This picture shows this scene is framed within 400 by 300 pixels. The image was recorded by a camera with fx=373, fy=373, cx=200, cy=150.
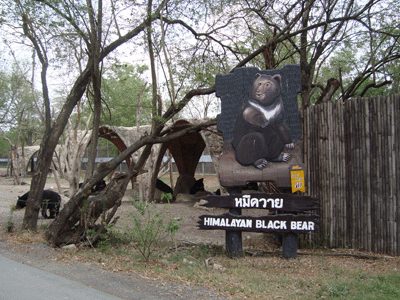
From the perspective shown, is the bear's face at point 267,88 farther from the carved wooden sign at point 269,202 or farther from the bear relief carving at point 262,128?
the carved wooden sign at point 269,202

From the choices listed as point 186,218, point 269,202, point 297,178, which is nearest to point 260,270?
point 269,202

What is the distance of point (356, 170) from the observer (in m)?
7.30

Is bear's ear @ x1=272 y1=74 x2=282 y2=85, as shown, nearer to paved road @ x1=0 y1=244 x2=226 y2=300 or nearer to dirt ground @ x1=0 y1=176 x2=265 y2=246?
dirt ground @ x1=0 y1=176 x2=265 y2=246

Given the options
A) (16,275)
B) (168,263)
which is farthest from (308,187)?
(16,275)

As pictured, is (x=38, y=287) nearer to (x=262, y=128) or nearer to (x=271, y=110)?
(x=262, y=128)

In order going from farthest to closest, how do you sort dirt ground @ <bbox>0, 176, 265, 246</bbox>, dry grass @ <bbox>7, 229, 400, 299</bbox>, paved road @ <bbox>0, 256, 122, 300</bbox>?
dirt ground @ <bbox>0, 176, 265, 246</bbox> → dry grass @ <bbox>7, 229, 400, 299</bbox> → paved road @ <bbox>0, 256, 122, 300</bbox>

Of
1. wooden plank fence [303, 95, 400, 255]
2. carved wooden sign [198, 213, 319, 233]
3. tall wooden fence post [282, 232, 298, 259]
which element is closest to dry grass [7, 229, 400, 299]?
tall wooden fence post [282, 232, 298, 259]

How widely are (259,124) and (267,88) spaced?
73 centimetres

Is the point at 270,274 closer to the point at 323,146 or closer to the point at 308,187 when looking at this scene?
the point at 308,187

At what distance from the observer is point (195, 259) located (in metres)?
7.17

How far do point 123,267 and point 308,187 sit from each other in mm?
4027

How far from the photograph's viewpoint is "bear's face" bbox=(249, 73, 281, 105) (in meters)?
7.38

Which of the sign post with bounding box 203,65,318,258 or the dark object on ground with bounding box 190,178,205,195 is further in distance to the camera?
the dark object on ground with bounding box 190,178,205,195

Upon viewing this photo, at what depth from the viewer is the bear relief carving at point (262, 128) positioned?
731 centimetres
